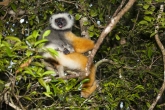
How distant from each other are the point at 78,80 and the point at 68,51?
55.4 inches

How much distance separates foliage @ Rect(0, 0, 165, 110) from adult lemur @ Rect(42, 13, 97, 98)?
0.15 metres

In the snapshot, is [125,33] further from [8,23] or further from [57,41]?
[8,23]

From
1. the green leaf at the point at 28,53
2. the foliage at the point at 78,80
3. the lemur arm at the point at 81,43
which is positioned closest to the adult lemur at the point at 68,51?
the lemur arm at the point at 81,43

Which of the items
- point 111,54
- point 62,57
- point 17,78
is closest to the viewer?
point 17,78

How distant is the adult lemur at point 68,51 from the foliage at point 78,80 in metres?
0.15

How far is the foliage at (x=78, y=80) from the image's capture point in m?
2.87

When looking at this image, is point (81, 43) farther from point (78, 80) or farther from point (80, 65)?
point (78, 80)

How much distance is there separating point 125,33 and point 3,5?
1944 millimetres

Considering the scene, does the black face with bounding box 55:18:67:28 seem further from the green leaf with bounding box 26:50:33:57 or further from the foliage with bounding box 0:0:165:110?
the green leaf with bounding box 26:50:33:57

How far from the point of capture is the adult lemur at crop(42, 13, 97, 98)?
4.59 metres

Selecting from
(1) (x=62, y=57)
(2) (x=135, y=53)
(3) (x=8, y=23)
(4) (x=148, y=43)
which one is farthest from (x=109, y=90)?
(3) (x=8, y=23)

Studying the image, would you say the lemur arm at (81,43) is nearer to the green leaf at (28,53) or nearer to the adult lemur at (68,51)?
the adult lemur at (68,51)

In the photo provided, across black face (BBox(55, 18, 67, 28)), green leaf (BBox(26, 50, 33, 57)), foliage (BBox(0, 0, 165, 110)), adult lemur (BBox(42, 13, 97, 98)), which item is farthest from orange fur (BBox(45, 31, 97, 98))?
green leaf (BBox(26, 50, 33, 57))

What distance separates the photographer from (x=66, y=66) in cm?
473
